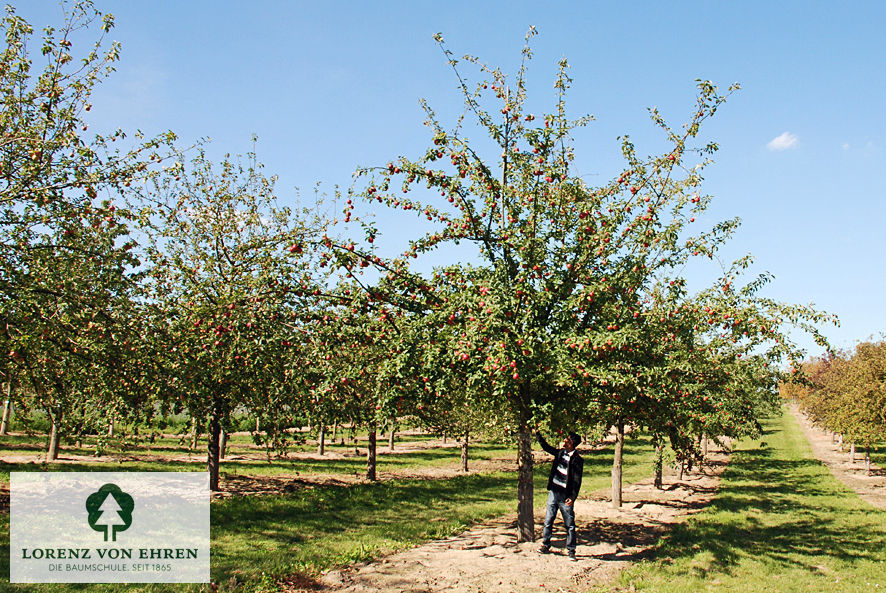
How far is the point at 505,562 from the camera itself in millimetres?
9484

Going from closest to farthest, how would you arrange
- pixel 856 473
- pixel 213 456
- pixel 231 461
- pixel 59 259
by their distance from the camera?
pixel 59 259
pixel 213 456
pixel 231 461
pixel 856 473

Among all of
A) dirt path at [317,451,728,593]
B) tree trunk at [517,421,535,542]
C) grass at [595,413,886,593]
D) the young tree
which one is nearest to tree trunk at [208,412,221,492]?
the young tree

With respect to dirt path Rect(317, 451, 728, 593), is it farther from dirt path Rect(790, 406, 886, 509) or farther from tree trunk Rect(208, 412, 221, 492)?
dirt path Rect(790, 406, 886, 509)

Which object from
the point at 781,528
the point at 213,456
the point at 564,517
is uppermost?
the point at 564,517

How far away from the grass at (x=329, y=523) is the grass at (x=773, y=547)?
4621 millimetres

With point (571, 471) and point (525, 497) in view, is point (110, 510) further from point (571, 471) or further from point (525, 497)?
point (571, 471)

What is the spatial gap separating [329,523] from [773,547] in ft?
31.4

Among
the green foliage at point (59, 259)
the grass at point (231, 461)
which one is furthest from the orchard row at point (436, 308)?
the grass at point (231, 461)

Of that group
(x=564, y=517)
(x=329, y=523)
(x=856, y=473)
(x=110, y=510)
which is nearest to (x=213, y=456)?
(x=110, y=510)

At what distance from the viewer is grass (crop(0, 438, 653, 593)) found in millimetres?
9059

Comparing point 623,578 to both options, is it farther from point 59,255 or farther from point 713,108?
point 59,255

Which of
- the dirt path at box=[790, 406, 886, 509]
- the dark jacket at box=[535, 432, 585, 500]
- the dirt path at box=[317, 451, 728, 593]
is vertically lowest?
the dirt path at box=[790, 406, 886, 509]

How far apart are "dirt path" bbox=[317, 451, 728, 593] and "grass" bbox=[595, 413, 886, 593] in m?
0.60

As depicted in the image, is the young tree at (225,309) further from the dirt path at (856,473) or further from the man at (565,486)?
the dirt path at (856,473)
